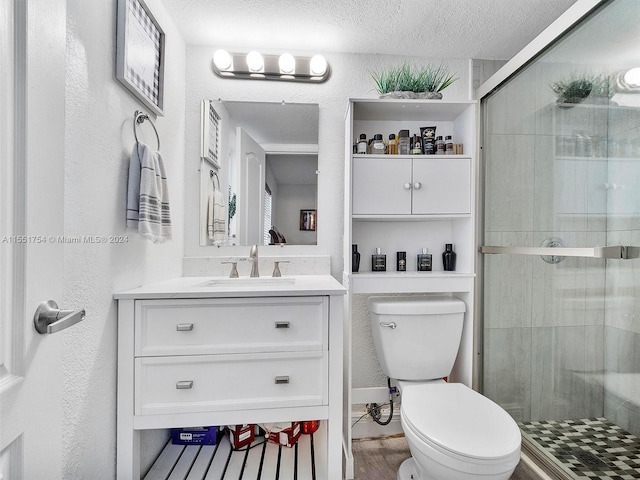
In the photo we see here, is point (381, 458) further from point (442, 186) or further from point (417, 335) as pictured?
point (442, 186)

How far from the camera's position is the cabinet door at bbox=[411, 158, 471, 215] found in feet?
6.05

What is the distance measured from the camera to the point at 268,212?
2.02 meters

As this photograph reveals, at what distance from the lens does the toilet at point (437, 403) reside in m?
1.14

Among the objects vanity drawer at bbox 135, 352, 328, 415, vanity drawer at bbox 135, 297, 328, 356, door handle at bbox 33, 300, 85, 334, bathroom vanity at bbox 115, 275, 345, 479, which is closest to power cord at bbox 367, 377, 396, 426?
bathroom vanity at bbox 115, 275, 345, 479

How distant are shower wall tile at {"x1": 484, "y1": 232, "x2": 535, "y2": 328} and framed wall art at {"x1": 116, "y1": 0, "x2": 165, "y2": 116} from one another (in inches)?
69.8

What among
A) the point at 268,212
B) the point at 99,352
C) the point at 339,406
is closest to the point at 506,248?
the point at 339,406

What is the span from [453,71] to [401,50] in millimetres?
355

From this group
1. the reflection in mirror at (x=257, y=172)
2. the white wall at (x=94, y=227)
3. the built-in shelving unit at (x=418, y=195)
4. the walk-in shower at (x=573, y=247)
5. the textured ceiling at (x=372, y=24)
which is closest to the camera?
the white wall at (x=94, y=227)

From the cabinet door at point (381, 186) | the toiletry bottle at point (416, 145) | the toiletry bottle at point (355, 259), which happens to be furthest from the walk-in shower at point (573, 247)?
the toiletry bottle at point (355, 259)

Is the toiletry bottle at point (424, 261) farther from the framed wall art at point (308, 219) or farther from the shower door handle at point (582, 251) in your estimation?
the framed wall art at point (308, 219)

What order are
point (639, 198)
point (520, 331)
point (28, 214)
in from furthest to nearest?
1. point (520, 331)
2. point (639, 198)
3. point (28, 214)

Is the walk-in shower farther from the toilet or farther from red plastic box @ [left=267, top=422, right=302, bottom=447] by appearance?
red plastic box @ [left=267, top=422, right=302, bottom=447]

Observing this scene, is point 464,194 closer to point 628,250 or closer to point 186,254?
point 628,250

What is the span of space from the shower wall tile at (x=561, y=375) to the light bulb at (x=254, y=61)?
6.45ft
